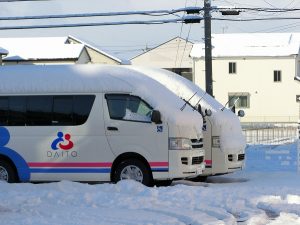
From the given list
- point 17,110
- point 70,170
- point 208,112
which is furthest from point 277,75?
point 70,170

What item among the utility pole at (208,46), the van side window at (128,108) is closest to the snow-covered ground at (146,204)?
the van side window at (128,108)

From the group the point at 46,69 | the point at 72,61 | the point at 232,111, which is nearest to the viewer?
the point at 46,69

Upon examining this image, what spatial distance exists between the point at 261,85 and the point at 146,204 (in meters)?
52.6

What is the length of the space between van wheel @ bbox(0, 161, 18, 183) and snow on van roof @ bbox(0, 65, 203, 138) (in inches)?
63.9

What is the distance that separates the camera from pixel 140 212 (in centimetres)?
1019

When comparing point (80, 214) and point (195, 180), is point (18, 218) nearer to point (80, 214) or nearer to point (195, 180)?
point (80, 214)

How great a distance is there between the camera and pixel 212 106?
51.0 feet

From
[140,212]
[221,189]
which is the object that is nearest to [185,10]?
[221,189]

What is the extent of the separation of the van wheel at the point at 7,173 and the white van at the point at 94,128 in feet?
0.07

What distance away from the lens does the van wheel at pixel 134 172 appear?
1378 cm

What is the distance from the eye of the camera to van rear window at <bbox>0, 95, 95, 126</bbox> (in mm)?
14297

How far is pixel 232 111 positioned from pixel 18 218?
8196 mm

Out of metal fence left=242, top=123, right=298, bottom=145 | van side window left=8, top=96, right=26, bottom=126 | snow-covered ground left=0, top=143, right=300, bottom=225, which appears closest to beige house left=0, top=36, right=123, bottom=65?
metal fence left=242, top=123, right=298, bottom=145

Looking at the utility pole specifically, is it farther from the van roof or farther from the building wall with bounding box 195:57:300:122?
the building wall with bounding box 195:57:300:122
